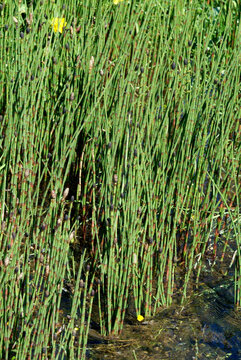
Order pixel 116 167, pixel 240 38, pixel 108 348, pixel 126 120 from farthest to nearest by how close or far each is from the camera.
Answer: pixel 240 38
pixel 116 167
pixel 126 120
pixel 108 348

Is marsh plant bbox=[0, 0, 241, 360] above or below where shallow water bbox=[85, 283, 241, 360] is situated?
above

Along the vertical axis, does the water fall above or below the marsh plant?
below

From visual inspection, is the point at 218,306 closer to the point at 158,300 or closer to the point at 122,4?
the point at 158,300

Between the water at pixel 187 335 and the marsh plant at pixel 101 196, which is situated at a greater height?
the marsh plant at pixel 101 196

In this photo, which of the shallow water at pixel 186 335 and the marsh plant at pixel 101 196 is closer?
the marsh plant at pixel 101 196

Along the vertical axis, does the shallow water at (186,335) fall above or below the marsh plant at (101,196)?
below

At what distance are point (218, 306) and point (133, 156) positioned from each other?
648 millimetres

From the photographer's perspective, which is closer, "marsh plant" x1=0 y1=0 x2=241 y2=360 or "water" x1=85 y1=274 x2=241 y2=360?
"marsh plant" x1=0 y1=0 x2=241 y2=360

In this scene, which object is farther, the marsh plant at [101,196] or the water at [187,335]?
the water at [187,335]

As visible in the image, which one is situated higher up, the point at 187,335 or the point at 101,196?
the point at 101,196

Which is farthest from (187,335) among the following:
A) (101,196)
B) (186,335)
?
(101,196)

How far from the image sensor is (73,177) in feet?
7.78

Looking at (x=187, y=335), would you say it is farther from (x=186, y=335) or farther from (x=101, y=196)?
(x=101, y=196)

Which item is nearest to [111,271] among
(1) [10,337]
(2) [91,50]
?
(1) [10,337]
